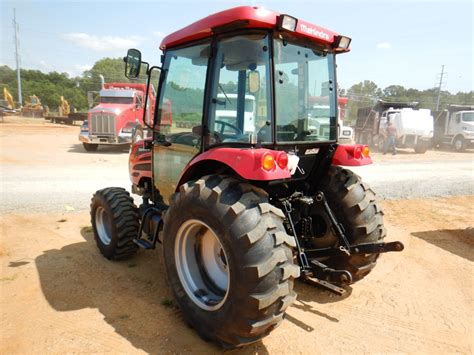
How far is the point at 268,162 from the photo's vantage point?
258 cm

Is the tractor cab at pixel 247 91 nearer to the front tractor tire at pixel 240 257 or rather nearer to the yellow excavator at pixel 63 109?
the front tractor tire at pixel 240 257

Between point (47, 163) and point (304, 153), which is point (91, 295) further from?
point (47, 163)

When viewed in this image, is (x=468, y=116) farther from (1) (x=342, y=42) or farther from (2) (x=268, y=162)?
(2) (x=268, y=162)

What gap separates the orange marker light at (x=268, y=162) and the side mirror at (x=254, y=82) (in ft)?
2.22

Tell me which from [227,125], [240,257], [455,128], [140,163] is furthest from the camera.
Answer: [455,128]

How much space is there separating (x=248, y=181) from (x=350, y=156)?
1234 millimetres

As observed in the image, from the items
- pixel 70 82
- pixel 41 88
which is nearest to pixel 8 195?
pixel 41 88

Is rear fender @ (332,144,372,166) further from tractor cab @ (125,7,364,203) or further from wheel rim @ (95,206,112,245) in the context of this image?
wheel rim @ (95,206,112,245)

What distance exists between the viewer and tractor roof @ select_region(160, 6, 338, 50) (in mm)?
2684

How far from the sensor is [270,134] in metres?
2.90

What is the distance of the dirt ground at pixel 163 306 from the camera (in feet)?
9.50

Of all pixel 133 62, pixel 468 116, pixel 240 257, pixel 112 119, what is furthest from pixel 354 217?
pixel 468 116

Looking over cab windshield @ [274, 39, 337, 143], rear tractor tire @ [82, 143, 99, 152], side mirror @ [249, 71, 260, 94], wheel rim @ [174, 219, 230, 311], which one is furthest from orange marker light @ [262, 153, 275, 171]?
rear tractor tire @ [82, 143, 99, 152]

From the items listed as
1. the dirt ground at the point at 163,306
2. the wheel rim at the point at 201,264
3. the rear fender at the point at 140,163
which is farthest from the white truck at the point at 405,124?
the wheel rim at the point at 201,264
